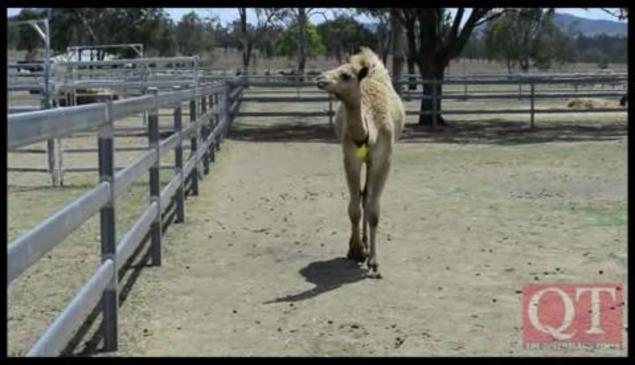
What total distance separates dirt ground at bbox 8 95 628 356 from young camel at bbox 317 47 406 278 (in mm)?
324

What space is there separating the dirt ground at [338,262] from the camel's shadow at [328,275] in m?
0.02

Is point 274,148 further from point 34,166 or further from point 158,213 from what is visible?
point 158,213

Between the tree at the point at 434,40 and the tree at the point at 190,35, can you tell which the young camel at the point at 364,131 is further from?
the tree at the point at 190,35

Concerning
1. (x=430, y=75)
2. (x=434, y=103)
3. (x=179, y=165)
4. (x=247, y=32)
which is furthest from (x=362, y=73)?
(x=247, y=32)

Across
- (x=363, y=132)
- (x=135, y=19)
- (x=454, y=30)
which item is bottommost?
(x=363, y=132)

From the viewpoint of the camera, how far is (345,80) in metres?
6.06

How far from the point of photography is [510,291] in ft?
18.8

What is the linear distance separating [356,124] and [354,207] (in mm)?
831

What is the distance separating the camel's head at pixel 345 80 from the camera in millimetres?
5922

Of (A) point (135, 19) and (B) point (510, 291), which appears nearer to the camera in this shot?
(B) point (510, 291)

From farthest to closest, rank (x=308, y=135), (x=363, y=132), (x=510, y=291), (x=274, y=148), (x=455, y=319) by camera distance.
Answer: (x=308, y=135), (x=274, y=148), (x=363, y=132), (x=510, y=291), (x=455, y=319)

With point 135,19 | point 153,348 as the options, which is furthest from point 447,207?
point 135,19

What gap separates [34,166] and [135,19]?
55.3 m
